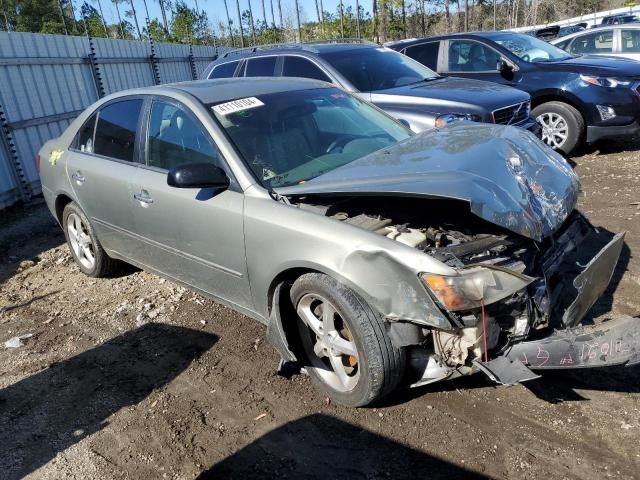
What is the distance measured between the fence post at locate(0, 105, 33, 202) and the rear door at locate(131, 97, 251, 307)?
5.25 m

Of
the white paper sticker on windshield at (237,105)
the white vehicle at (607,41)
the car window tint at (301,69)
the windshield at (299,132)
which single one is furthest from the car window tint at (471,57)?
the white paper sticker on windshield at (237,105)

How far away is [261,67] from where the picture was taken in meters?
7.10

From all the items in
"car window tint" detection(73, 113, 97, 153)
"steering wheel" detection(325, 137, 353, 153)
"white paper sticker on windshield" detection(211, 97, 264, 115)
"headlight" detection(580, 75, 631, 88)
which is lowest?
"headlight" detection(580, 75, 631, 88)

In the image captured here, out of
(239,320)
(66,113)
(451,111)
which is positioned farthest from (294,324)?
(66,113)

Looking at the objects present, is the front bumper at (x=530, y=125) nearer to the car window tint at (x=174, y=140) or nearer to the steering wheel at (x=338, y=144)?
the steering wheel at (x=338, y=144)

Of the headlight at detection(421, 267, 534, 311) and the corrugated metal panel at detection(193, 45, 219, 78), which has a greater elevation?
the corrugated metal panel at detection(193, 45, 219, 78)

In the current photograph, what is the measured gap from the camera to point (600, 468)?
2.40 meters

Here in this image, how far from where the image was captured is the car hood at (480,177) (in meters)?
2.65

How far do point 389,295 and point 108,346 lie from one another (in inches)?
93.8

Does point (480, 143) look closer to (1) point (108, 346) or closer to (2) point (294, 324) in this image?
(2) point (294, 324)

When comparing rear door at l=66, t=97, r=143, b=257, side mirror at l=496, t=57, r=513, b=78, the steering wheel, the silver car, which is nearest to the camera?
the silver car

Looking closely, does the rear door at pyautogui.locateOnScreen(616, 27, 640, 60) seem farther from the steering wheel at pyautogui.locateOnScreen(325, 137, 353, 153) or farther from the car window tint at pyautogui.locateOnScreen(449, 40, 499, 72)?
the steering wheel at pyautogui.locateOnScreen(325, 137, 353, 153)

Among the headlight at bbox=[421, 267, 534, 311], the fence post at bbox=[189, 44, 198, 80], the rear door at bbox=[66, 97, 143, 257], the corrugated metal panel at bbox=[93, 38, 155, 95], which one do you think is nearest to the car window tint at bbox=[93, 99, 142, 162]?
the rear door at bbox=[66, 97, 143, 257]

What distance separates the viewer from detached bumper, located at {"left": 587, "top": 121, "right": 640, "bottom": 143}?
23.7 feet
